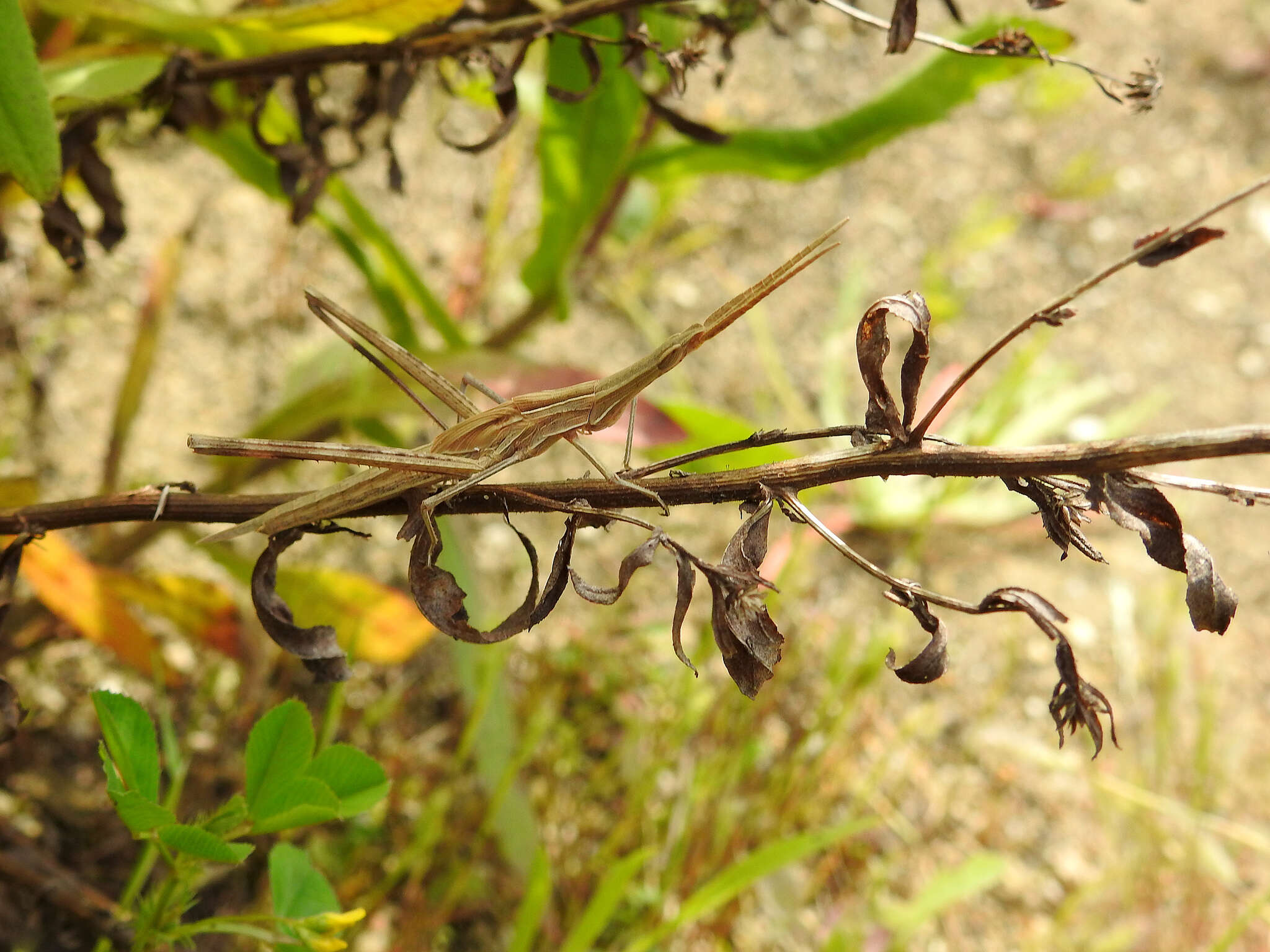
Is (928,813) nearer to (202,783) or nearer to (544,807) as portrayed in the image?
(544,807)

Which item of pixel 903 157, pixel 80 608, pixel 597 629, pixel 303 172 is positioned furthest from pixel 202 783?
pixel 903 157

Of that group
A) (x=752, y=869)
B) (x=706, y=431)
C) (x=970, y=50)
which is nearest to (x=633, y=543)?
(x=706, y=431)

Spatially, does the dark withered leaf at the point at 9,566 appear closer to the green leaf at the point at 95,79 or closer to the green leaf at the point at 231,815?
the green leaf at the point at 231,815

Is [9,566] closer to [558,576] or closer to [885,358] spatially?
[558,576]

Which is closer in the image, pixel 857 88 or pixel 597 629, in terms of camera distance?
pixel 597 629

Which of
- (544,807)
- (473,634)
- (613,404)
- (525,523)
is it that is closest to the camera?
(473,634)

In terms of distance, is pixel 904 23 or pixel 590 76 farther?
pixel 590 76
